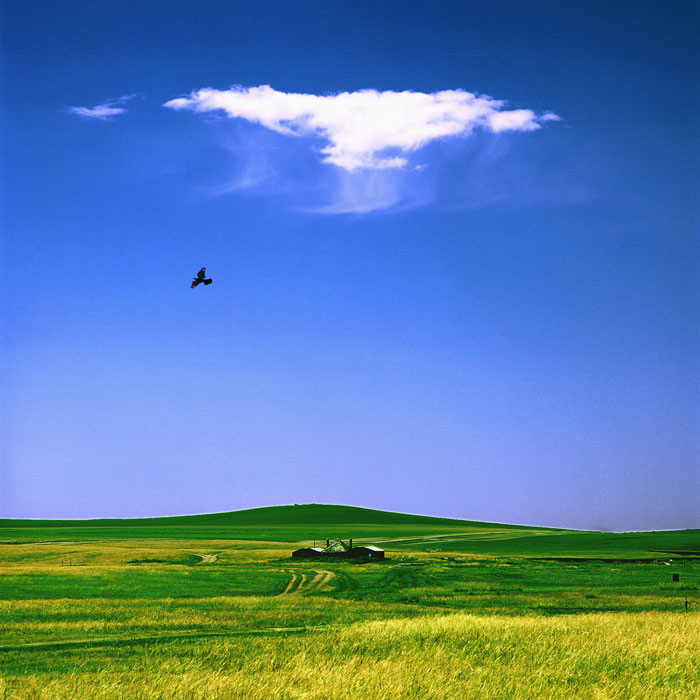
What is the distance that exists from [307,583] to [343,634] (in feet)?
135

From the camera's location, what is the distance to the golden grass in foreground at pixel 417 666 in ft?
57.0

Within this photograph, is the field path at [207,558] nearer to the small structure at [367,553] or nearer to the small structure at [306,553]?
the small structure at [306,553]

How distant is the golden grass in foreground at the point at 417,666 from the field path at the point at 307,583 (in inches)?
1174

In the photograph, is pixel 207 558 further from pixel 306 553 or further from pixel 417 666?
pixel 417 666

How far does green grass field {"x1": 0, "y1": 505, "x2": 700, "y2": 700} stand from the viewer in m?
18.5

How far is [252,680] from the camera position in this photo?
713 inches

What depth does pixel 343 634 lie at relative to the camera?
30812 mm

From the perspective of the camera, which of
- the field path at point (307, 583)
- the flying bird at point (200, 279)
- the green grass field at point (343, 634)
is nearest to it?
the green grass field at point (343, 634)

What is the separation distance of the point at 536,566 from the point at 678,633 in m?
73.0

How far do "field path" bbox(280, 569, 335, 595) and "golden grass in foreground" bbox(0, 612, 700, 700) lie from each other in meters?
29.8

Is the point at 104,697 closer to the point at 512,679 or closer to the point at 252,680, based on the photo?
the point at 252,680

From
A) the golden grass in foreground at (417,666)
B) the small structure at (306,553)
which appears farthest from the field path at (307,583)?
the golden grass in foreground at (417,666)

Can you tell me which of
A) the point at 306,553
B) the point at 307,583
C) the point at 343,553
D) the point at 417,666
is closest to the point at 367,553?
the point at 343,553

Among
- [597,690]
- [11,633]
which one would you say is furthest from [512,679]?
[11,633]
